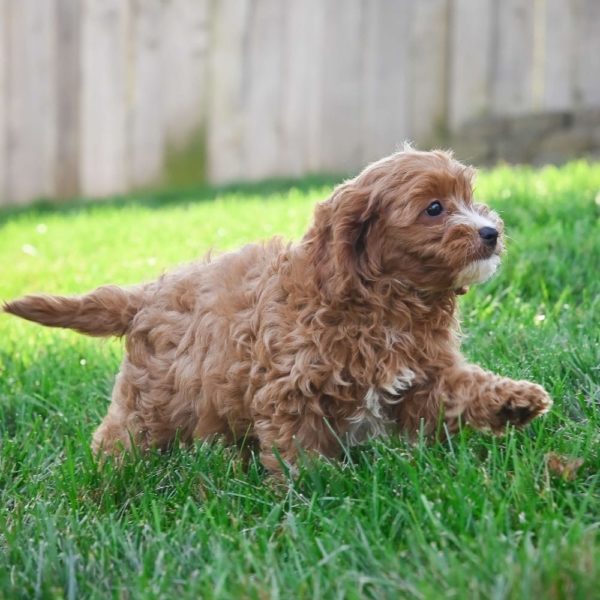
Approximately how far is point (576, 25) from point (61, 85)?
173 inches

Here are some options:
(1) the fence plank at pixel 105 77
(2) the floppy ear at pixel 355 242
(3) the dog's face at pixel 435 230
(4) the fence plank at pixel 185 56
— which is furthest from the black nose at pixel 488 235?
(1) the fence plank at pixel 105 77

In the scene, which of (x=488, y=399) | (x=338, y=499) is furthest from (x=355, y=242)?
(x=338, y=499)

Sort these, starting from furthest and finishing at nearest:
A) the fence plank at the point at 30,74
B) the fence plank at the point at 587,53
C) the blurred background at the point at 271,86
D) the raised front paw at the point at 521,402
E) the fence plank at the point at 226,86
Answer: the fence plank at the point at 30,74
the fence plank at the point at 226,86
the blurred background at the point at 271,86
the fence plank at the point at 587,53
the raised front paw at the point at 521,402

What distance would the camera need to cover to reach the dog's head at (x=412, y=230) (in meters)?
3.26

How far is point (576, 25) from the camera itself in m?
9.31

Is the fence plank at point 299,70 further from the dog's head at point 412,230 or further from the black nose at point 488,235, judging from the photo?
the black nose at point 488,235

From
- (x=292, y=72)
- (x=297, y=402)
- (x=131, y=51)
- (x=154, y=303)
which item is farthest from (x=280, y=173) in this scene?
(x=297, y=402)

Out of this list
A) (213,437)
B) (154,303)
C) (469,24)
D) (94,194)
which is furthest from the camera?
(94,194)

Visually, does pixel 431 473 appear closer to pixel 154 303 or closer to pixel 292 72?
pixel 154 303

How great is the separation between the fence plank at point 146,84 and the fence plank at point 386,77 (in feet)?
5.47

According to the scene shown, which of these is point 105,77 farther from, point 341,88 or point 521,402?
point 521,402

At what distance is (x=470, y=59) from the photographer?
30.8 feet

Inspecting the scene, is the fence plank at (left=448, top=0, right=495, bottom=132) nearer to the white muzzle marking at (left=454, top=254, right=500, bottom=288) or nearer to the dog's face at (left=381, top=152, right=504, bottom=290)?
the dog's face at (left=381, top=152, right=504, bottom=290)

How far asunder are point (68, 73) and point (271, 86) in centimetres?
181
